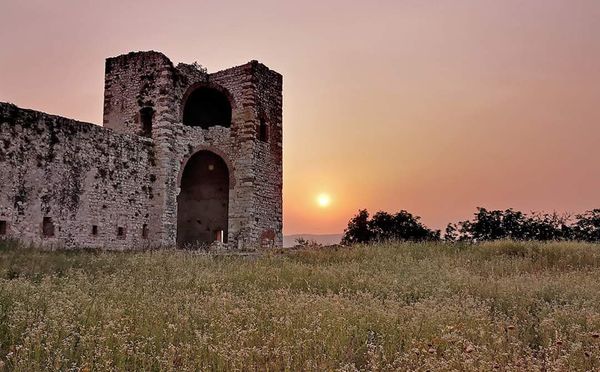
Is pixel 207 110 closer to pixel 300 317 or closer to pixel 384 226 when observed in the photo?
pixel 384 226

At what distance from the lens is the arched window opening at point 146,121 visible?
2178 cm

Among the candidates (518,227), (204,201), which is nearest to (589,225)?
(518,227)

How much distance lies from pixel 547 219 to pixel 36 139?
75.3 ft

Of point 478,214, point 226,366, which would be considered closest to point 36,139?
point 226,366

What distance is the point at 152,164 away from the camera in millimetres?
20938

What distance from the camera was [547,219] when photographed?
27.8 metres

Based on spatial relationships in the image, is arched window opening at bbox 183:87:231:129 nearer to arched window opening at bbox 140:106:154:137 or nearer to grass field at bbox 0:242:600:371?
arched window opening at bbox 140:106:154:137

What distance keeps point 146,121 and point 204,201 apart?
499 centimetres

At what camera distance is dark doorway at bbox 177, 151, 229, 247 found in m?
25.0

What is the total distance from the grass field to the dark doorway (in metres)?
11.2

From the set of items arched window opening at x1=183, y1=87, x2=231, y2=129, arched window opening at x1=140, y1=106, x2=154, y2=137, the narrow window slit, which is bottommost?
A: the narrow window slit

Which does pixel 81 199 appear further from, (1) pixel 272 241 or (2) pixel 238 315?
(2) pixel 238 315

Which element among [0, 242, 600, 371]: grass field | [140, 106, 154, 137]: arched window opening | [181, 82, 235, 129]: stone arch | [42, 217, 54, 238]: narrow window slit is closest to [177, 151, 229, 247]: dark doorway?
[181, 82, 235, 129]: stone arch

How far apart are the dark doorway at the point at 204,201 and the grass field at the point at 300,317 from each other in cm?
1121
